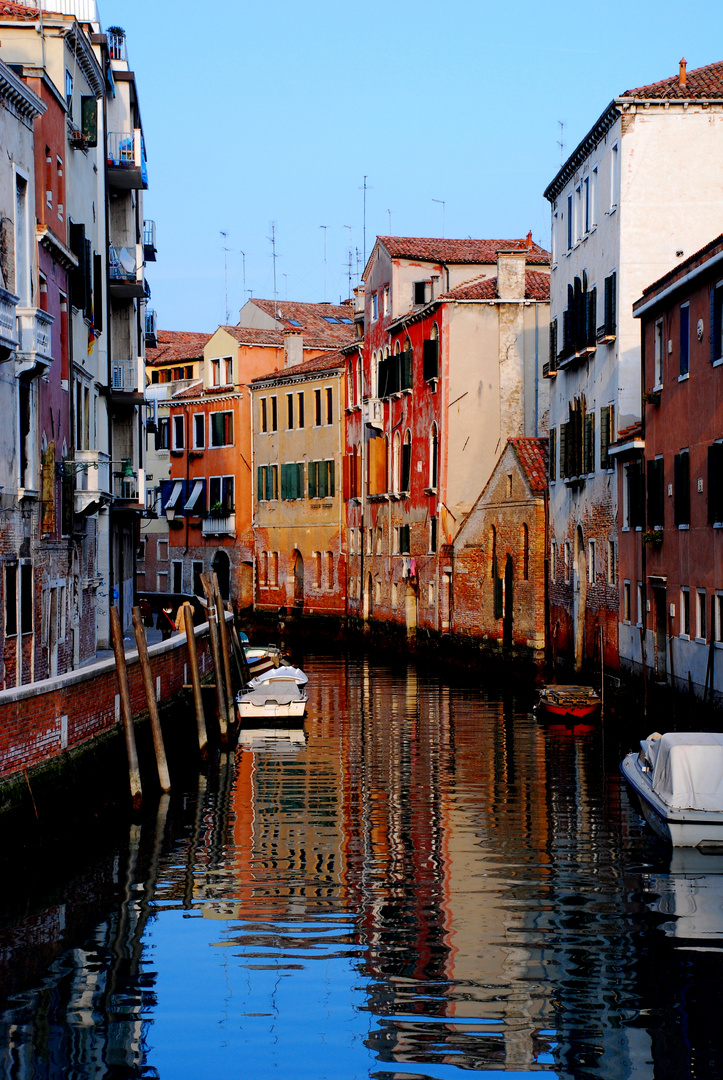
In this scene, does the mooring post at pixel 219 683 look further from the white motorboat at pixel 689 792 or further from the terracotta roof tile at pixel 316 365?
the terracotta roof tile at pixel 316 365

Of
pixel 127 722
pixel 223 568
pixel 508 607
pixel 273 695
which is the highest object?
pixel 223 568

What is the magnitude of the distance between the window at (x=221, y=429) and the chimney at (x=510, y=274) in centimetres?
2034

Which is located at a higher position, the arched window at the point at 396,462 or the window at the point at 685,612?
the arched window at the point at 396,462

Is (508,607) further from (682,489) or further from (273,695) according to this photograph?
(682,489)

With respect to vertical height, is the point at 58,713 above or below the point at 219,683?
above

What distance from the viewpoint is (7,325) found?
17.5 meters

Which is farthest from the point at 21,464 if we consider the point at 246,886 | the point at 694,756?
the point at 694,756

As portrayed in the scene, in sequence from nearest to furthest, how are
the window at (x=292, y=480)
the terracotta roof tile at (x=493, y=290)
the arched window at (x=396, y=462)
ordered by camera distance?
the terracotta roof tile at (x=493, y=290), the arched window at (x=396, y=462), the window at (x=292, y=480)

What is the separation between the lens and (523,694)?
3025 centimetres

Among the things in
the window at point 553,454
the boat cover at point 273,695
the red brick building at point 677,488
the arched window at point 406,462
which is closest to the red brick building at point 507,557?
the window at point 553,454

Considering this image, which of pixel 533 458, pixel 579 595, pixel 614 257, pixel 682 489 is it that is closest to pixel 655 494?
pixel 682 489

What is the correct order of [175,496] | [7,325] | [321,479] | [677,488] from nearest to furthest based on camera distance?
[7,325], [677,488], [321,479], [175,496]

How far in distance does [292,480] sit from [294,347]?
5.79 meters

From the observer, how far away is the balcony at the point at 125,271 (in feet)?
98.7
